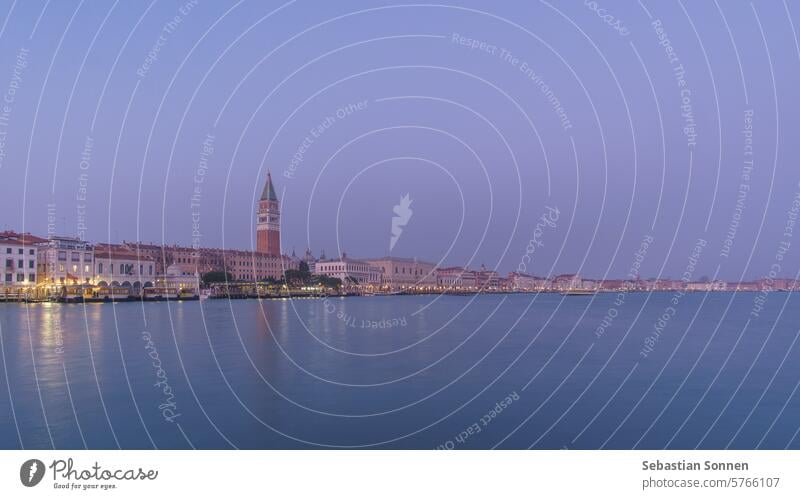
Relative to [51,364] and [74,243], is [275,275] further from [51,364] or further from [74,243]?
[51,364]

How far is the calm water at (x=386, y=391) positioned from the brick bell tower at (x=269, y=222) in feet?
164

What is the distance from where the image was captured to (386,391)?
12633 mm

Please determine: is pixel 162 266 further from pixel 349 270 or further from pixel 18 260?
pixel 349 270

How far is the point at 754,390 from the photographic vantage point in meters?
13.9

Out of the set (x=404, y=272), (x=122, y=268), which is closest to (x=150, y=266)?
(x=122, y=268)

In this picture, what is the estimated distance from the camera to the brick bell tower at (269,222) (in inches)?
2874

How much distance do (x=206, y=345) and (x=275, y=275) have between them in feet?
179

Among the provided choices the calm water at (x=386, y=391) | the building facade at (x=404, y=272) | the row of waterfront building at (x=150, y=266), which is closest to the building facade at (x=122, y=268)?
the row of waterfront building at (x=150, y=266)

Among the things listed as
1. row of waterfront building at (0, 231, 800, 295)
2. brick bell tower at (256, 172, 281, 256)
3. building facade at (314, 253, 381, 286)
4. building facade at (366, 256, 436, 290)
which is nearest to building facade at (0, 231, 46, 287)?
row of waterfront building at (0, 231, 800, 295)

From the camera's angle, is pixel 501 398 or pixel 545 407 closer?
pixel 545 407

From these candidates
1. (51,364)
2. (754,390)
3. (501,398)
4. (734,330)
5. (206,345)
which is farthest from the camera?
(734,330)

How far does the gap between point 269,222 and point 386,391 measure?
63.1 metres

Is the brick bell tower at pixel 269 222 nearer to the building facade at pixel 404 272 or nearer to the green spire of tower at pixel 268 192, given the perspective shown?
the green spire of tower at pixel 268 192
